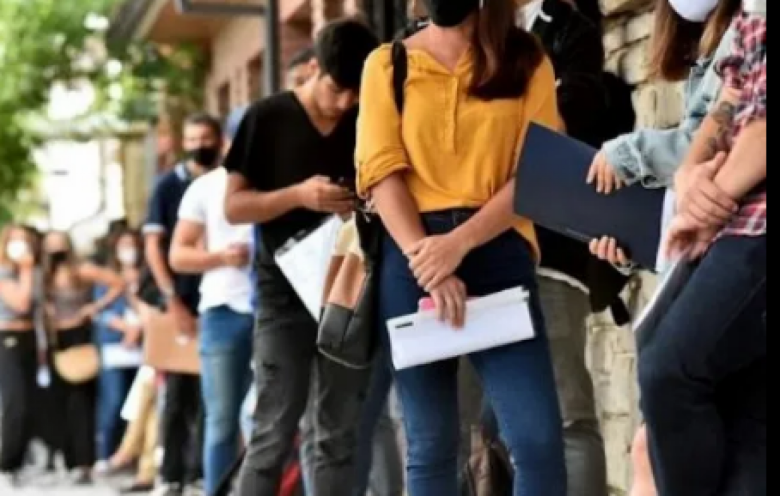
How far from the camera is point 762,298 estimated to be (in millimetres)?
3709

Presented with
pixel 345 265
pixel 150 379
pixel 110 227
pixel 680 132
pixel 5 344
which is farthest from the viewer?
pixel 110 227

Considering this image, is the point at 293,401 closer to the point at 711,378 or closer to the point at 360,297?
the point at 360,297

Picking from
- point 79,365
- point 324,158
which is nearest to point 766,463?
point 324,158

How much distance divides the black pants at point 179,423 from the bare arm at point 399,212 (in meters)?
4.82

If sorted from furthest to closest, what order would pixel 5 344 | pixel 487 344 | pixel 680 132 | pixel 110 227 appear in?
pixel 110 227, pixel 5 344, pixel 487 344, pixel 680 132

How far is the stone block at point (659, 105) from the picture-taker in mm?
6340

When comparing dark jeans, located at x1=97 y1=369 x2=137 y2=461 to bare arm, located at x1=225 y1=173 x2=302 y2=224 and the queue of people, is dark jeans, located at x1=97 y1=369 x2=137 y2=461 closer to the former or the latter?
the queue of people

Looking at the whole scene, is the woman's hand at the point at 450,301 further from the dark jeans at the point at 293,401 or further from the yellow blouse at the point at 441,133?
the dark jeans at the point at 293,401

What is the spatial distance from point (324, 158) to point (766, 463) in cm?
265

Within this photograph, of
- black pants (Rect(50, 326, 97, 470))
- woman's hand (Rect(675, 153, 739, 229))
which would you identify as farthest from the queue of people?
black pants (Rect(50, 326, 97, 470))

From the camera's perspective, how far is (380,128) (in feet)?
15.5

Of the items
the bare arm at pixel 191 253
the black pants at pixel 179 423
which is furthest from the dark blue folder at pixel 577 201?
the black pants at pixel 179 423

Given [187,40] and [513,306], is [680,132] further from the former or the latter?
[187,40]

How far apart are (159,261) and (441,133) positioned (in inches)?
181
